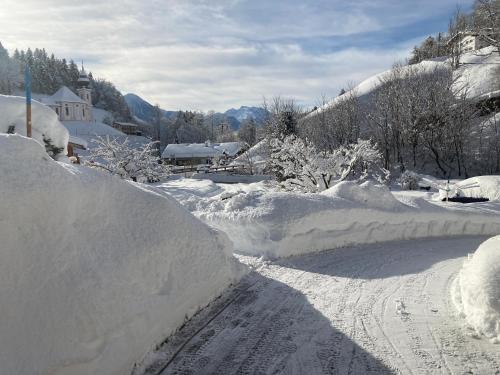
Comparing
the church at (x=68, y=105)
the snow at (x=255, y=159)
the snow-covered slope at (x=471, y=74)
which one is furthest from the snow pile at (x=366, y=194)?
the church at (x=68, y=105)

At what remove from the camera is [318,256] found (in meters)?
9.00

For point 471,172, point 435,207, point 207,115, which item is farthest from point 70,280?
point 207,115

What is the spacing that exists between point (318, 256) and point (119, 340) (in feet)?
18.8

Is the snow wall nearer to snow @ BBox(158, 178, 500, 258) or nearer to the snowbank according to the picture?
snow @ BBox(158, 178, 500, 258)

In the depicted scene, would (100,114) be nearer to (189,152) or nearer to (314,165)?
(189,152)

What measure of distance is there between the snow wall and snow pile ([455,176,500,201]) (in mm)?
5889

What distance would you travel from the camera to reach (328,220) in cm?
966

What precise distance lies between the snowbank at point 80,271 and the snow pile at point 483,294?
3.72 meters

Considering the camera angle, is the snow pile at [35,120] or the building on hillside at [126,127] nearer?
the snow pile at [35,120]

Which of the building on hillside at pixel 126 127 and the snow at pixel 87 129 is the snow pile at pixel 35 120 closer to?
the snow at pixel 87 129

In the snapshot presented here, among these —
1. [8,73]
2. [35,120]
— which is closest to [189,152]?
[8,73]

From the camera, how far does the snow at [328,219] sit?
29.7ft

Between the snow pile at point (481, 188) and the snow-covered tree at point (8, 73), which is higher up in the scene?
the snow-covered tree at point (8, 73)

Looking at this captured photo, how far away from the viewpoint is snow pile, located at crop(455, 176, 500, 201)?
17.2m
